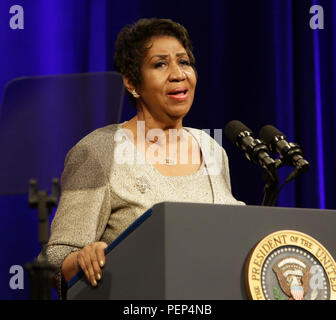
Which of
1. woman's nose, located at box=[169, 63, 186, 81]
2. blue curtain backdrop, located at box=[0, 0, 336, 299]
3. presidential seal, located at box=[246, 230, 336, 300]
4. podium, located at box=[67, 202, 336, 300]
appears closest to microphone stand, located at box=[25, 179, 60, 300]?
podium, located at box=[67, 202, 336, 300]

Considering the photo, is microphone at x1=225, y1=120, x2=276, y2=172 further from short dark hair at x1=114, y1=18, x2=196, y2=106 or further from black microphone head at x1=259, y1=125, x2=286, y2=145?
short dark hair at x1=114, y1=18, x2=196, y2=106

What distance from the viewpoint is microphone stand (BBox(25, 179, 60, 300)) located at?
0.98 m

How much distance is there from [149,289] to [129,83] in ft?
3.43

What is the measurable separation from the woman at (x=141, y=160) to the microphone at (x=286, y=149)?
0.33 meters

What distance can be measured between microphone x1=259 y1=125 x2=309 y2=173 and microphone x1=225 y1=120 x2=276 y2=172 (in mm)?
37

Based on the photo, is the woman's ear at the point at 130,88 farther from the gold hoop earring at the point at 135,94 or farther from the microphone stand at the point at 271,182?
the microphone stand at the point at 271,182

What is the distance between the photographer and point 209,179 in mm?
1926

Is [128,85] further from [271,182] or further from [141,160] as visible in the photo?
[271,182]

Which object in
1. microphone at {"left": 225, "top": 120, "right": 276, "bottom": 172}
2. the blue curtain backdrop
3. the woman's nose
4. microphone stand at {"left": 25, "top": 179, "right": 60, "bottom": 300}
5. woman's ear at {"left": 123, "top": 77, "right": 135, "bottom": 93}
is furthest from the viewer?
the blue curtain backdrop

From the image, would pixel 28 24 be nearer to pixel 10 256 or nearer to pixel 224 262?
pixel 10 256

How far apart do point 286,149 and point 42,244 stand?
72cm

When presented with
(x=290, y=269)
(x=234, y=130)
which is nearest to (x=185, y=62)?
(x=234, y=130)

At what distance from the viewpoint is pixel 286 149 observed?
153 centimetres

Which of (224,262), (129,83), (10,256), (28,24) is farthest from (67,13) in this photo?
(224,262)
